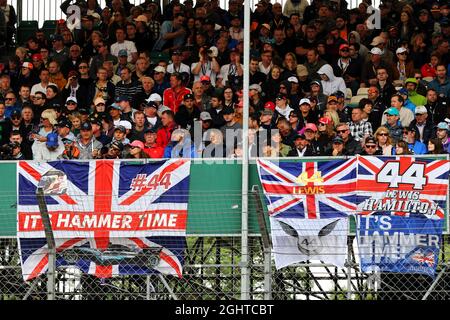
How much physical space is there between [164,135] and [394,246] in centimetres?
489

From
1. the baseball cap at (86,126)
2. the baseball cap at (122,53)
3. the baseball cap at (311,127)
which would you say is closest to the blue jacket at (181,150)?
the baseball cap at (86,126)

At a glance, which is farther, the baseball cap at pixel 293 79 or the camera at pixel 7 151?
the baseball cap at pixel 293 79

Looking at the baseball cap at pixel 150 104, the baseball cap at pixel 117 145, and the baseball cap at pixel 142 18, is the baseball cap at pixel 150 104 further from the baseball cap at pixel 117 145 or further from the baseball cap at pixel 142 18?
the baseball cap at pixel 142 18

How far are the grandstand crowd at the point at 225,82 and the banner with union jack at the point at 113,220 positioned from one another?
6.11ft

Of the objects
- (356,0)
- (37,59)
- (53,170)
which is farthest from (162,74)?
(53,170)

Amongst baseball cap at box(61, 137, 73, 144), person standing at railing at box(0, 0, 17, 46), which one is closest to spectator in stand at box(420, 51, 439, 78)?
baseball cap at box(61, 137, 73, 144)

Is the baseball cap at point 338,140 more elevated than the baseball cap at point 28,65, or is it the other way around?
the baseball cap at point 28,65

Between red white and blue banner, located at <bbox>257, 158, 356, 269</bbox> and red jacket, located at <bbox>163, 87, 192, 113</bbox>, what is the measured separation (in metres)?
4.51

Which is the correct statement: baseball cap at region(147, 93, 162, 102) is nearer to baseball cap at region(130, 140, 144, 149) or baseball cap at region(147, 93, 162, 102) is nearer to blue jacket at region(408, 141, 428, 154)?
baseball cap at region(130, 140, 144, 149)

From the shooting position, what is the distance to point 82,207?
15492mm

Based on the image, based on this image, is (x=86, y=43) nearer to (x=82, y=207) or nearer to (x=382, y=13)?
(x=382, y=13)

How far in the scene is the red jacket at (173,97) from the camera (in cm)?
2009

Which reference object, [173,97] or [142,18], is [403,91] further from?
[142,18]

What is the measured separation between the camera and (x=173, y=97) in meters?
20.2
